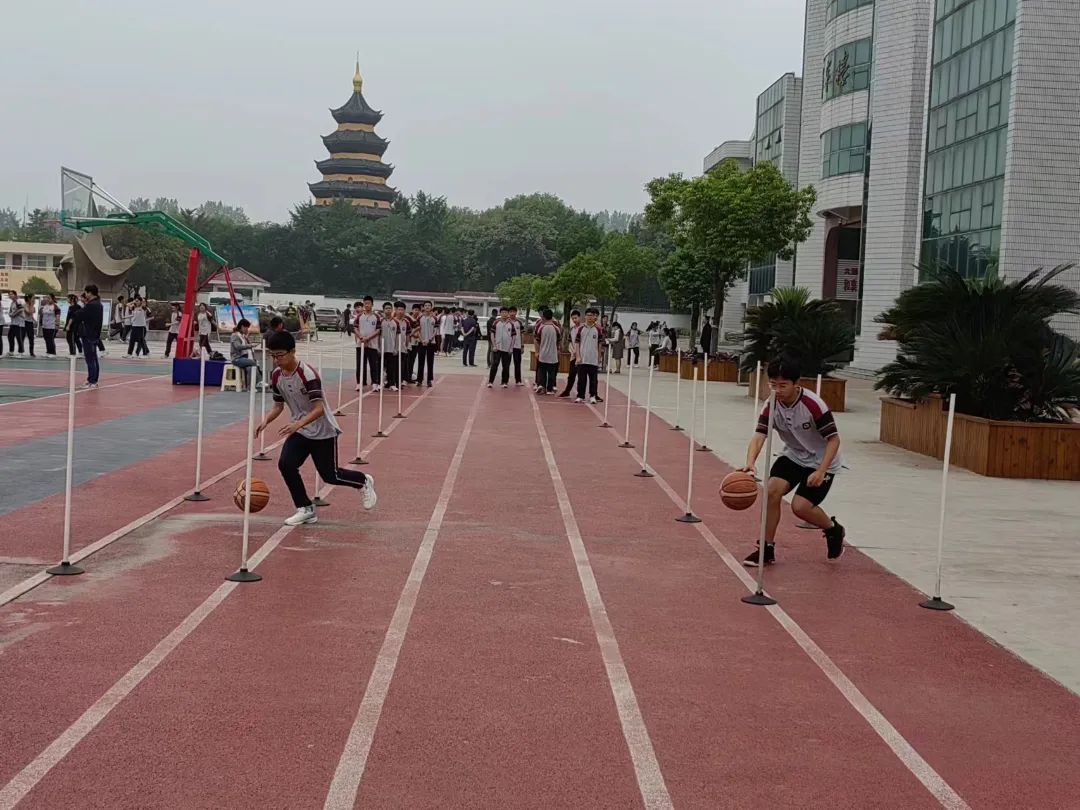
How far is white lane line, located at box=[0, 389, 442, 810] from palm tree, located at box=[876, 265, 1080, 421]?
11.3m

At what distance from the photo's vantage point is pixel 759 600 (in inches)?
308

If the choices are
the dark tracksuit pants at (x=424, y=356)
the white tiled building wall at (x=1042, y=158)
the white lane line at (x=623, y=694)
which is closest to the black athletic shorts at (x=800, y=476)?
the white lane line at (x=623, y=694)

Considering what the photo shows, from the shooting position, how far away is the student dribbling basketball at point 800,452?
8548 mm

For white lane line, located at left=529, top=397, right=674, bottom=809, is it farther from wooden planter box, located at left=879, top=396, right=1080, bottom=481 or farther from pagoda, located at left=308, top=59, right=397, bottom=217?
pagoda, located at left=308, top=59, right=397, bottom=217

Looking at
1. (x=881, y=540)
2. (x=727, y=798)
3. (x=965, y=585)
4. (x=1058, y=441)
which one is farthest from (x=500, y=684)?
(x=1058, y=441)

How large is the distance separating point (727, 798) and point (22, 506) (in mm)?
7484

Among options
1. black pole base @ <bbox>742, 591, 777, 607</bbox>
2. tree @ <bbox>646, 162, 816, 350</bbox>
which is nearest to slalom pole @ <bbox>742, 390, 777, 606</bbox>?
black pole base @ <bbox>742, 591, 777, 607</bbox>

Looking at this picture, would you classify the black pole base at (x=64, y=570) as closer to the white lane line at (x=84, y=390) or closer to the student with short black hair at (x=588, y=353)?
the white lane line at (x=84, y=390)

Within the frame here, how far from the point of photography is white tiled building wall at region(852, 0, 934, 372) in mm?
39750

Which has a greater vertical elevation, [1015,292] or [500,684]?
[1015,292]

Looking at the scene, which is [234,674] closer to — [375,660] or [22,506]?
[375,660]

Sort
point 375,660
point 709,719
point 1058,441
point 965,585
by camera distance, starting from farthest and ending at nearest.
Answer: point 1058,441 < point 965,585 < point 375,660 < point 709,719

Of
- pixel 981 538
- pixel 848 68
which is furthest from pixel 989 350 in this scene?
pixel 848 68

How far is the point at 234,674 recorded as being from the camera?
5.91 metres
